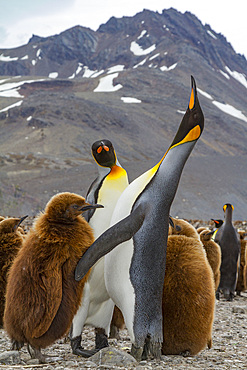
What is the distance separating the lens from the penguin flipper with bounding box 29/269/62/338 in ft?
8.68

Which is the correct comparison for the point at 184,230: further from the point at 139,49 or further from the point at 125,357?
the point at 139,49

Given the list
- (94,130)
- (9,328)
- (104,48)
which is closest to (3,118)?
(94,130)

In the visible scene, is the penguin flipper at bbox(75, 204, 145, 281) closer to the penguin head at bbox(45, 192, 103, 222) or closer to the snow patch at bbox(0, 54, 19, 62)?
the penguin head at bbox(45, 192, 103, 222)

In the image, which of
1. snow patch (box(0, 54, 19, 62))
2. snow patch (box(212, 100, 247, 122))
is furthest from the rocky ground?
snow patch (box(0, 54, 19, 62))

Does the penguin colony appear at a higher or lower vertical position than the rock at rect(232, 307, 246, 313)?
higher

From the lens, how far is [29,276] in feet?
8.84

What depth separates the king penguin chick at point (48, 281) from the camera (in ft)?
8.72

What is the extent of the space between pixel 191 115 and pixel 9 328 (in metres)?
1.71

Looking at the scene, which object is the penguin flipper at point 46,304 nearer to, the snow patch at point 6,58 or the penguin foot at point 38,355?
the penguin foot at point 38,355

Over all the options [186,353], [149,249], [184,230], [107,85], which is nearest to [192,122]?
[149,249]

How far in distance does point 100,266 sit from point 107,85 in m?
66.6

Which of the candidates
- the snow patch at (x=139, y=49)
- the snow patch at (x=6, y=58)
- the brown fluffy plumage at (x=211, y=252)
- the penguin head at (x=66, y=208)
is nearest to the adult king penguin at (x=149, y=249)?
the penguin head at (x=66, y=208)

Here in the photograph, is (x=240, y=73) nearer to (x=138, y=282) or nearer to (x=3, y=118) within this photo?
(x=3, y=118)

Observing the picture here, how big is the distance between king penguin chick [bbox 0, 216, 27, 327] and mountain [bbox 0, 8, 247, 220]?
14959mm
